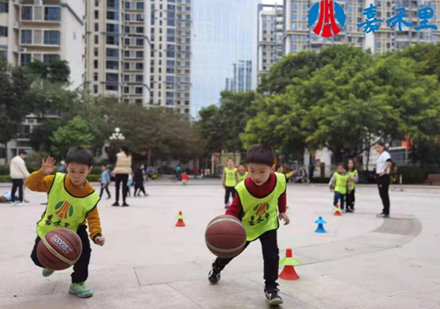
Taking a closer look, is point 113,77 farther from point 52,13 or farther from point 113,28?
point 52,13

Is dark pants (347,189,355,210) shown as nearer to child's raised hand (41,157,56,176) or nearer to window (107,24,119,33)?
child's raised hand (41,157,56,176)

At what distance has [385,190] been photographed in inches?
424

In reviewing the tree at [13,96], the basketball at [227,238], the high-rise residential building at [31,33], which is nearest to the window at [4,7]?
the high-rise residential building at [31,33]

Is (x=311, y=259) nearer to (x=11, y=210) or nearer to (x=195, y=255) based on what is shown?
(x=195, y=255)

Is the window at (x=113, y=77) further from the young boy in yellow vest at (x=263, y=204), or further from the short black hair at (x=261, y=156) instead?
the short black hair at (x=261, y=156)

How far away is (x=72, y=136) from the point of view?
38.4m

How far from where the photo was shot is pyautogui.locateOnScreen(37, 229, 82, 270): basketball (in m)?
4.02

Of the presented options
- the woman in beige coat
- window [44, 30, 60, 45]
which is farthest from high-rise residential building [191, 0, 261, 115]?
the woman in beige coat

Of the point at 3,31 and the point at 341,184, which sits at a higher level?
the point at 3,31

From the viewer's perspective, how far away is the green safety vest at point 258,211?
14.6 feet

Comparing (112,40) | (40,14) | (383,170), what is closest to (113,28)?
(112,40)

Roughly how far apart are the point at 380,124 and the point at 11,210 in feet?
77.4

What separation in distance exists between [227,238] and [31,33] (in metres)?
52.8

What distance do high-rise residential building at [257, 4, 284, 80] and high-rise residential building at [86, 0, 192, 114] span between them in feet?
67.6
